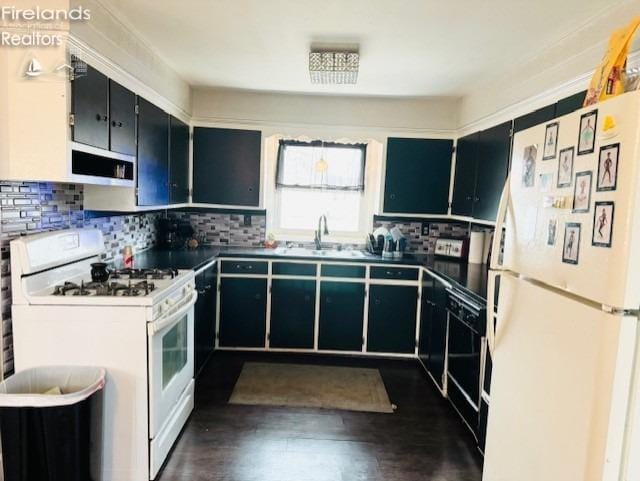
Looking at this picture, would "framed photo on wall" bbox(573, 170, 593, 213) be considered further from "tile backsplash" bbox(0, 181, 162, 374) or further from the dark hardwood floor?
"tile backsplash" bbox(0, 181, 162, 374)

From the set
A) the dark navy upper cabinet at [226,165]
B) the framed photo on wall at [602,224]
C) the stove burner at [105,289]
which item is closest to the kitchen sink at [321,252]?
the dark navy upper cabinet at [226,165]

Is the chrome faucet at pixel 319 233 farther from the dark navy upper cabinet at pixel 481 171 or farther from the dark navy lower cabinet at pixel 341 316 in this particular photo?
the dark navy upper cabinet at pixel 481 171

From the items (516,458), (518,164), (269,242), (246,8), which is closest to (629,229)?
(518,164)

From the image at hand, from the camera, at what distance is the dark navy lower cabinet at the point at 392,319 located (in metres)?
3.78

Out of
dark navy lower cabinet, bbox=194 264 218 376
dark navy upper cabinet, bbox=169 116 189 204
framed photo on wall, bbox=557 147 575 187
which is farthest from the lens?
dark navy upper cabinet, bbox=169 116 189 204

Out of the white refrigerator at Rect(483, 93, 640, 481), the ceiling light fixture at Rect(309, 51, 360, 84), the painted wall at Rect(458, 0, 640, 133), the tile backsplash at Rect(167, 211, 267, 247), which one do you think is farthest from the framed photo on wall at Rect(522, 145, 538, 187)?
the tile backsplash at Rect(167, 211, 267, 247)

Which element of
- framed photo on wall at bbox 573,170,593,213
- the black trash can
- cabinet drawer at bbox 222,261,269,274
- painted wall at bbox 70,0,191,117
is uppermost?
painted wall at bbox 70,0,191,117

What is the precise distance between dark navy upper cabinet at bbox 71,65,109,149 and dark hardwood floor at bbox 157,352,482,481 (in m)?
1.72

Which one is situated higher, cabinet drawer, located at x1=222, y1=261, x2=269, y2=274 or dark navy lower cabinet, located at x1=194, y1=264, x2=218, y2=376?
cabinet drawer, located at x1=222, y1=261, x2=269, y2=274

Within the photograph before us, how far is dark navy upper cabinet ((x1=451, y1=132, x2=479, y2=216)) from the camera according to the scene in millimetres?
3492

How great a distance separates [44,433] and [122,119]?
5.36ft

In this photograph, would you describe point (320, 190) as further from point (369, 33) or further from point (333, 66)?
point (369, 33)

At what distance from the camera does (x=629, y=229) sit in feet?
3.50

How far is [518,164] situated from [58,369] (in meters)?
2.17
